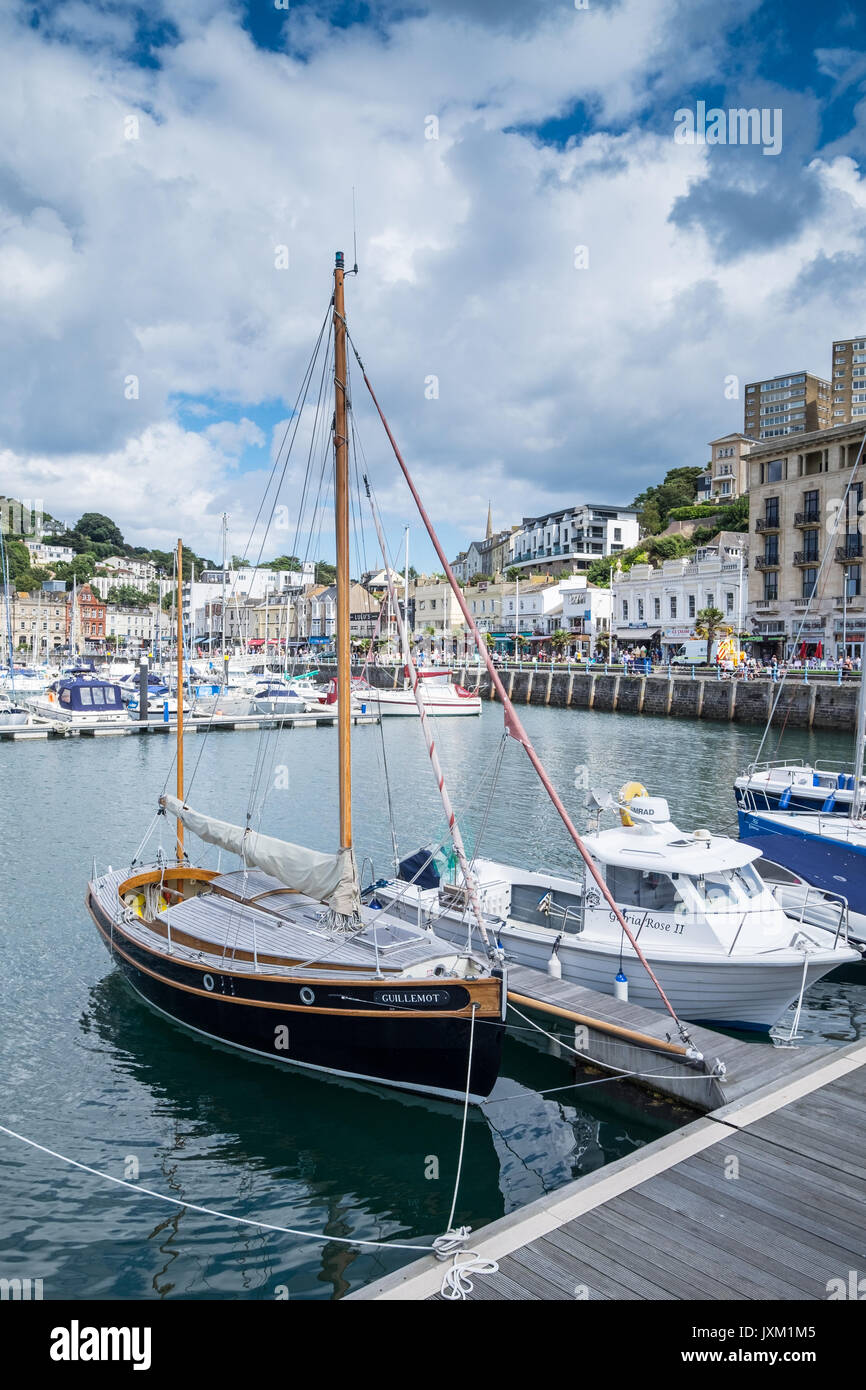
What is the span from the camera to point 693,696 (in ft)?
212

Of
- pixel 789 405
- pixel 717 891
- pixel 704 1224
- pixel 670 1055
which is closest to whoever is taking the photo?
pixel 704 1224

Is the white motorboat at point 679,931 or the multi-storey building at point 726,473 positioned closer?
the white motorboat at point 679,931

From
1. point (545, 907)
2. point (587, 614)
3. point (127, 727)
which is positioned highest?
point (587, 614)

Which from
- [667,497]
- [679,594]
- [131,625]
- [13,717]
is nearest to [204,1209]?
[13,717]

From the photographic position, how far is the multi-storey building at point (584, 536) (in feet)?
409

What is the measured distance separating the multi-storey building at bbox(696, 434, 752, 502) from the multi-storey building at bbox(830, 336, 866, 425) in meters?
26.1

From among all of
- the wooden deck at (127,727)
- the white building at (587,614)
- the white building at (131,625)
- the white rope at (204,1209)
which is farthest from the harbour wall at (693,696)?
the white building at (131,625)

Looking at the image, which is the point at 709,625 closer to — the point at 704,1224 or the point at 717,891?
the point at 717,891

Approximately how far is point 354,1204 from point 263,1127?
219 cm

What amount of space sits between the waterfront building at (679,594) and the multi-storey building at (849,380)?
6713 centimetres

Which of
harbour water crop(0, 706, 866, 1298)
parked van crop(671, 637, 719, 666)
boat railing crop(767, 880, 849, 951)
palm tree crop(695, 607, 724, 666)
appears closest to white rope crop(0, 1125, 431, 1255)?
harbour water crop(0, 706, 866, 1298)

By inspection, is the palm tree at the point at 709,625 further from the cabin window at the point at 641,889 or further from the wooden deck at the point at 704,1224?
the wooden deck at the point at 704,1224

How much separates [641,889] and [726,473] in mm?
129694
